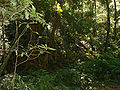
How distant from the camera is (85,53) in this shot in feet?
23.0

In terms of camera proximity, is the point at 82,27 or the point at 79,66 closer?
the point at 82,27

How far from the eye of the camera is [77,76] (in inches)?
187

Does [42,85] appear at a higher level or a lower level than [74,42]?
lower

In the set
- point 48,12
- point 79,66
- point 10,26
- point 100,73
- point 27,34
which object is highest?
point 48,12

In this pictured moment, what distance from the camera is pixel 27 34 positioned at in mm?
5539

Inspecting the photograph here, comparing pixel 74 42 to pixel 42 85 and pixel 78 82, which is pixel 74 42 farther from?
pixel 42 85

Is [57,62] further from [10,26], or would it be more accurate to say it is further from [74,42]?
[10,26]

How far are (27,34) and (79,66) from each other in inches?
104

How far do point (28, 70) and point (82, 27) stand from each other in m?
2.59

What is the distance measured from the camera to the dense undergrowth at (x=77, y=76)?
11.6 ft

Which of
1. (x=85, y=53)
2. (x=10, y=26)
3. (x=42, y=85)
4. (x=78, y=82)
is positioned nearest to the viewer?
(x=42, y=85)

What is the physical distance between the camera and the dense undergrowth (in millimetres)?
3543

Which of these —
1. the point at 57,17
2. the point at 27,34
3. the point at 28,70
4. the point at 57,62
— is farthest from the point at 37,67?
the point at 57,17

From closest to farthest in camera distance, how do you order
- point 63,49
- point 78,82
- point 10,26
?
point 78,82
point 10,26
point 63,49
